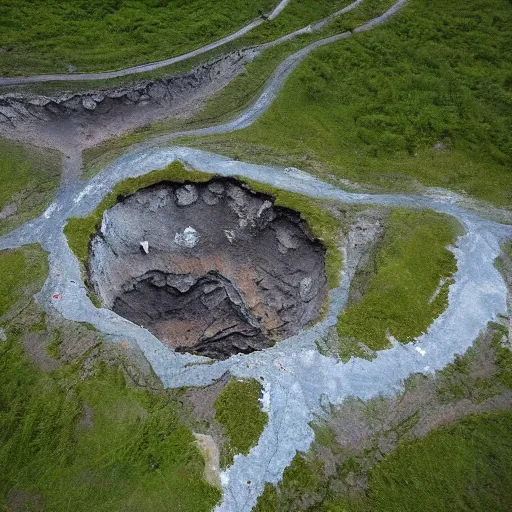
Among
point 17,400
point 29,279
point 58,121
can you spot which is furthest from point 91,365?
point 58,121

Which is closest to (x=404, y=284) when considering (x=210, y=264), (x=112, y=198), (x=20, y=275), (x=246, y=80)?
(x=210, y=264)

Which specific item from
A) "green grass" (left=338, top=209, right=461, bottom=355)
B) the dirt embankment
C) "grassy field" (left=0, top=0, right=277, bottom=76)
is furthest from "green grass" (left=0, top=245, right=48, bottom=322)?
"grassy field" (left=0, top=0, right=277, bottom=76)

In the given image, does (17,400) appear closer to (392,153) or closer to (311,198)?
(311,198)

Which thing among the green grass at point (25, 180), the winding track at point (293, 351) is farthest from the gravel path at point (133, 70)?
the winding track at point (293, 351)

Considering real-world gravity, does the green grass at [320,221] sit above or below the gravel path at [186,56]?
below

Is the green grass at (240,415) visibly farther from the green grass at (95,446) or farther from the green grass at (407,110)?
the green grass at (407,110)

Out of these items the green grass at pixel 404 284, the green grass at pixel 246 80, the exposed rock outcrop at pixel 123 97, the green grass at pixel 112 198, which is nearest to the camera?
the green grass at pixel 404 284
